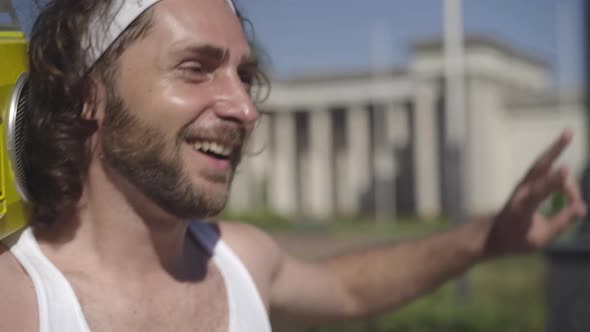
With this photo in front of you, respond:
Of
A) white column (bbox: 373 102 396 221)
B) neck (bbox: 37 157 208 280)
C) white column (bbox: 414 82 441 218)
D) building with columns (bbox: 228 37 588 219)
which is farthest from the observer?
white column (bbox: 373 102 396 221)

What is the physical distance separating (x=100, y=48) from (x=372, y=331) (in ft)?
16.7

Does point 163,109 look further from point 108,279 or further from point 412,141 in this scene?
point 412,141

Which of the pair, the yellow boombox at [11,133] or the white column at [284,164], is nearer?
the yellow boombox at [11,133]

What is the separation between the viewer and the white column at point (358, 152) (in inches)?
1558

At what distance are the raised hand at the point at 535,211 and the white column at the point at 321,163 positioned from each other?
123ft

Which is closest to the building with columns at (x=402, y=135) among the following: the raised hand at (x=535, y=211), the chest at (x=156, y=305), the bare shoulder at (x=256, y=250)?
the raised hand at (x=535, y=211)

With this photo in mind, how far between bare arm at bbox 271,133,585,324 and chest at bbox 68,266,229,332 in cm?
35

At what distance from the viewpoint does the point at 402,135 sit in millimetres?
39281

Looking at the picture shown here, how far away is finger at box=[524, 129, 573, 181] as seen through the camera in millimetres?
2135

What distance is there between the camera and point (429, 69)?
32406 mm

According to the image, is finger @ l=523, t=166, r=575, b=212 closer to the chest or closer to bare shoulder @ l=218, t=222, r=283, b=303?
bare shoulder @ l=218, t=222, r=283, b=303

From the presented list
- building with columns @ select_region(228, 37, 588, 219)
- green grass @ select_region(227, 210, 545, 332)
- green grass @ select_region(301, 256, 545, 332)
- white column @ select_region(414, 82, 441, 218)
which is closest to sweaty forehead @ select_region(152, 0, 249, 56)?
green grass @ select_region(227, 210, 545, 332)

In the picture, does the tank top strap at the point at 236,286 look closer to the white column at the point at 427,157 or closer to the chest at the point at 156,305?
the chest at the point at 156,305

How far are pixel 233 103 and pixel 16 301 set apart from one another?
594mm
